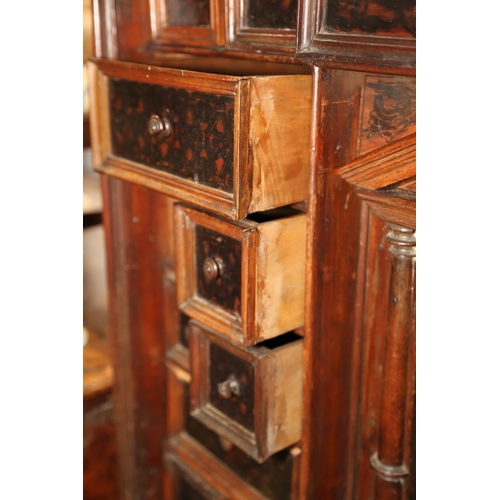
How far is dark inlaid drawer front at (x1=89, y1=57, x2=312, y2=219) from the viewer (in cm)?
73

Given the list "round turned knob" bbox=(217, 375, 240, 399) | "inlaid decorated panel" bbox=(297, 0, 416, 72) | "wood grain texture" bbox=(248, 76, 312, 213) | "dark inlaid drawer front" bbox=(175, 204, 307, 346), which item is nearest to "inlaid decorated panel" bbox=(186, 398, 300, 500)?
"round turned knob" bbox=(217, 375, 240, 399)

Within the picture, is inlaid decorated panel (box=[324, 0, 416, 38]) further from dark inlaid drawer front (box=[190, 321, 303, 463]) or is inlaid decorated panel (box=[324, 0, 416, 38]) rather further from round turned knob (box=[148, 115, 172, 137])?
dark inlaid drawer front (box=[190, 321, 303, 463])

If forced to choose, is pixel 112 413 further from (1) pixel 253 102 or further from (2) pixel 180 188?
(1) pixel 253 102

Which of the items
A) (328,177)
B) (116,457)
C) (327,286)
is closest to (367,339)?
(327,286)

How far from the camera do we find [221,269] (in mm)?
857

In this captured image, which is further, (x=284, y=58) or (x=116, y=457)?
(x=116, y=457)

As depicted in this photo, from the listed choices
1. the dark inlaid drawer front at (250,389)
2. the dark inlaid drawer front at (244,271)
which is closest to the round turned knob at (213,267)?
the dark inlaid drawer front at (244,271)

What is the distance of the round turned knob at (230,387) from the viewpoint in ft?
3.02

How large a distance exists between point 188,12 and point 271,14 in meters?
0.19

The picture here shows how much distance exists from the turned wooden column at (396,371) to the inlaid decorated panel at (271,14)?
27cm

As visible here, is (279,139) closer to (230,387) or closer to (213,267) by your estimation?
(213,267)
